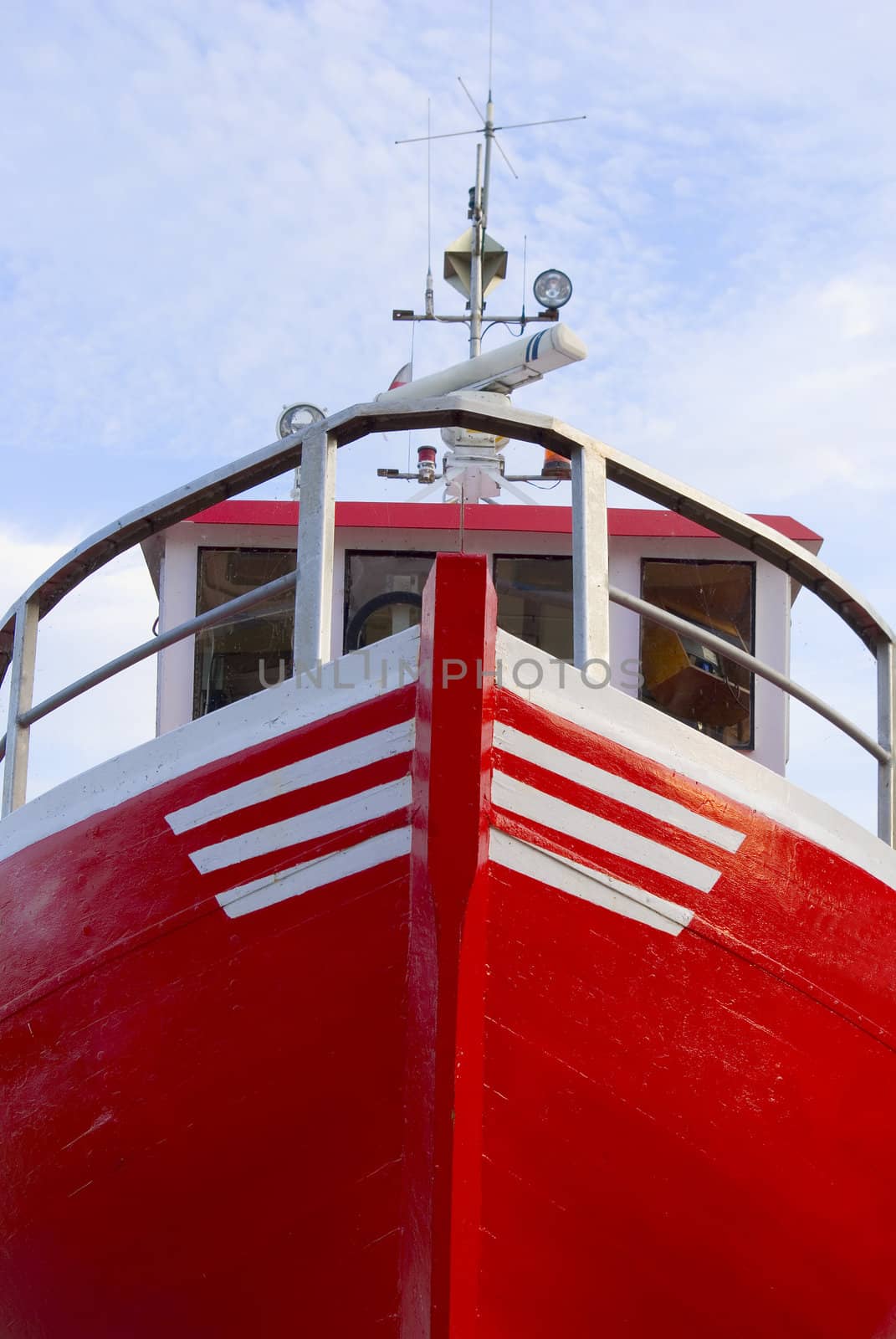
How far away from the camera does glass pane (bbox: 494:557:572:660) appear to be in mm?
6336

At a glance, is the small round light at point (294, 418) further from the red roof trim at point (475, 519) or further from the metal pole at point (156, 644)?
the metal pole at point (156, 644)

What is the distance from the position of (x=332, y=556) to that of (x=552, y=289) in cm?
537

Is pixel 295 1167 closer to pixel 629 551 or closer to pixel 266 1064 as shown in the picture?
pixel 266 1064

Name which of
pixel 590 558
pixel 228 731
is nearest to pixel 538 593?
pixel 590 558

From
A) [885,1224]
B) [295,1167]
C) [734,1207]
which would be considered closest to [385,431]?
[295,1167]

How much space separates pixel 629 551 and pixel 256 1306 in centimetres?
405

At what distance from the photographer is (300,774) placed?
3312 mm

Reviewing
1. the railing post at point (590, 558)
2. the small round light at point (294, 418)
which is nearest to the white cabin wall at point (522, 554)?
the small round light at point (294, 418)

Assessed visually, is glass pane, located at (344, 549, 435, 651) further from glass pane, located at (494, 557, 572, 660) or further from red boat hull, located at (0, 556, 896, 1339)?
red boat hull, located at (0, 556, 896, 1339)

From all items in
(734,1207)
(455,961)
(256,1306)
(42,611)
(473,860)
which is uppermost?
(42,611)

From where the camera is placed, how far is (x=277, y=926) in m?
3.31

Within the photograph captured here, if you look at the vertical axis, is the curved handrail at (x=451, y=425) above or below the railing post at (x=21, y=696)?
above

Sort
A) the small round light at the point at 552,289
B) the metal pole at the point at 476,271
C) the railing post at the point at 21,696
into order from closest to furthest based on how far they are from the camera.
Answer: the railing post at the point at 21,696 < the small round light at the point at 552,289 < the metal pole at the point at 476,271

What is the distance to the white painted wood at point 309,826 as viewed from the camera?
10.5ft
